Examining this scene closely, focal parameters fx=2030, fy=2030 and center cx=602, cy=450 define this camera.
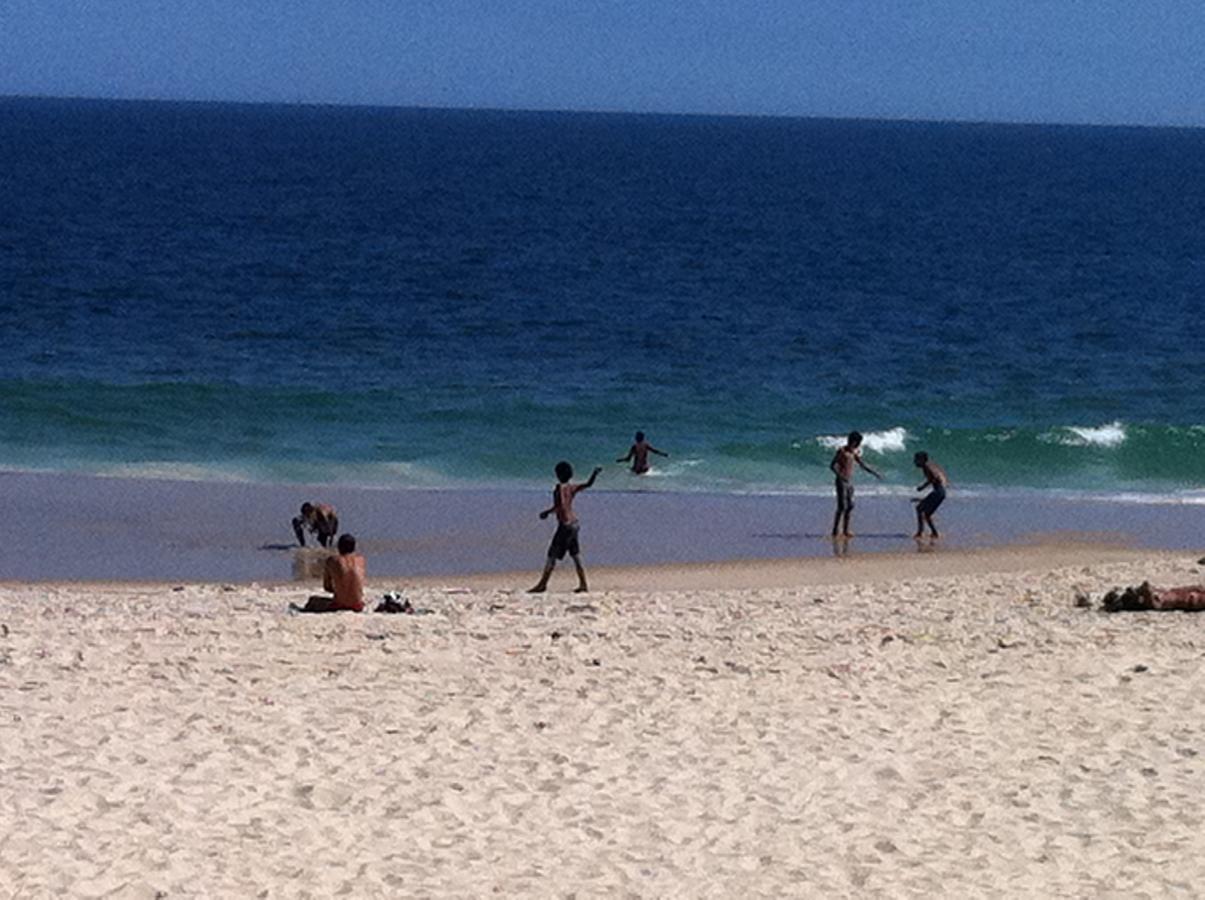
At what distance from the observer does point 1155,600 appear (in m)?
16.9

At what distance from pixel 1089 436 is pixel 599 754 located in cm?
2160

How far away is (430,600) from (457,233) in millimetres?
52253

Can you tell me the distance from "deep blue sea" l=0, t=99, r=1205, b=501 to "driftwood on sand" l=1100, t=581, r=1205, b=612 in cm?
1159

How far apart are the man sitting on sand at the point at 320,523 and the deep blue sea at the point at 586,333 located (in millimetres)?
6127

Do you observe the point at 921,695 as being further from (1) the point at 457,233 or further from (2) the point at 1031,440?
(1) the point at 457,233

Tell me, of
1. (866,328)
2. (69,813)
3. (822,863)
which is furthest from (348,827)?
(866,328)

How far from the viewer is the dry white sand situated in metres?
10.6

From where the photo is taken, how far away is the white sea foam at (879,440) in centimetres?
3141

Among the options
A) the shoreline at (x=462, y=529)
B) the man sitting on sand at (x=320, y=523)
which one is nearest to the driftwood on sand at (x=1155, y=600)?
the shoreline at (x=462, y=529)

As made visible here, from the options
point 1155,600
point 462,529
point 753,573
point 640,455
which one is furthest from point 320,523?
point 1155,600

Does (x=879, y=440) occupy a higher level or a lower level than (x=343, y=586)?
higher

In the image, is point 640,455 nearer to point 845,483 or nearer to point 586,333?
point 845,483

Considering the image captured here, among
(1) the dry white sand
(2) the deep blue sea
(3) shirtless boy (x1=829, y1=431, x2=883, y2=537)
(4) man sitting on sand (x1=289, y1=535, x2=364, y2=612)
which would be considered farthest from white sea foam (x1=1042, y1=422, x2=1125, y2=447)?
(4) man sitting on sand (x1=289, y1=535, x2=364, y2=612)

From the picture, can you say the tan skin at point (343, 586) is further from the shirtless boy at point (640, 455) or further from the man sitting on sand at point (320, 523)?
the shirtless boy at point (640, 455)
